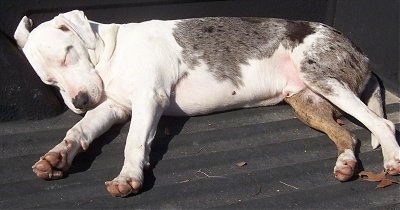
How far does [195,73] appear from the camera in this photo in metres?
4.69

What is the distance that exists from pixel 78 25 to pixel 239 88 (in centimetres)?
124

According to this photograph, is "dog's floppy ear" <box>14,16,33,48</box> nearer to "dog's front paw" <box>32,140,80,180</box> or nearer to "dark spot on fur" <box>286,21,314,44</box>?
"dog's front paw" <box>32,140,80,180</box>

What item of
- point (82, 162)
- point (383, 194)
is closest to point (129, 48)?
point (82, 162)

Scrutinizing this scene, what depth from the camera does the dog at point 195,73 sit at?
14.2 ft

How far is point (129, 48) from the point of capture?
4.56 meters

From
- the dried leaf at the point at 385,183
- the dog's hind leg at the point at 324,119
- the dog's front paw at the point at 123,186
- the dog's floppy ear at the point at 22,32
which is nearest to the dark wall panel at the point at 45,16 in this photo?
the dog's floppy ear at the point at 22,32

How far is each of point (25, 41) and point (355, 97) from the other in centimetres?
231

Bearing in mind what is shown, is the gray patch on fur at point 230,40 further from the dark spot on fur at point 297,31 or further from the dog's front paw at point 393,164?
the dog's front paw at point 393,164

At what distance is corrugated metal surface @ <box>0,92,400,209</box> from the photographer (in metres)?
3.78

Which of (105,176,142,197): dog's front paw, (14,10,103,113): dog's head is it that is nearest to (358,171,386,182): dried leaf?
(105,176,142,197): dog's front paw

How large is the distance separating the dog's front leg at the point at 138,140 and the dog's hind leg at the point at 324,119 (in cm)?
101

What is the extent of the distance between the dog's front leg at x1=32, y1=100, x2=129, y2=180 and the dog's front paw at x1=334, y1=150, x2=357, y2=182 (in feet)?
5.01

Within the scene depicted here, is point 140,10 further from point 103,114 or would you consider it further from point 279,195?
point 279,195

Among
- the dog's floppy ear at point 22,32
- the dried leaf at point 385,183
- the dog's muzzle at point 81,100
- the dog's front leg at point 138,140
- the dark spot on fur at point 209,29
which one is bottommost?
the dried leaf at point 385,183
